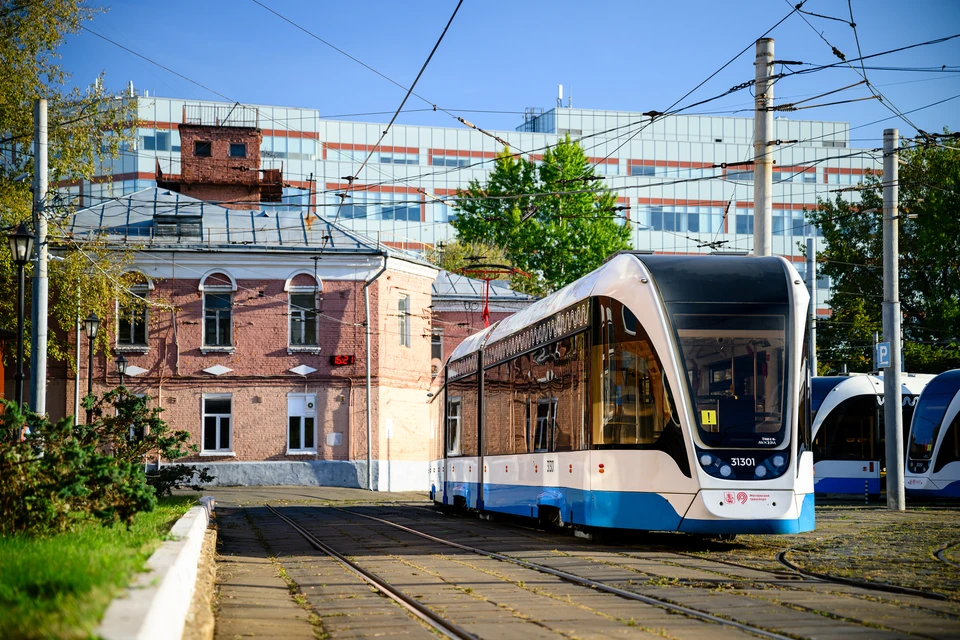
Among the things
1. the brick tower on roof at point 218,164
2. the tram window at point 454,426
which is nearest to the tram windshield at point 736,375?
the tram window at point 454,426

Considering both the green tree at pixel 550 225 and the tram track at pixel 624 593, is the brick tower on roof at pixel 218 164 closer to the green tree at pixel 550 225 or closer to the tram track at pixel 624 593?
the green tree at pixel 550 225

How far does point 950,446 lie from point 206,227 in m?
25.9

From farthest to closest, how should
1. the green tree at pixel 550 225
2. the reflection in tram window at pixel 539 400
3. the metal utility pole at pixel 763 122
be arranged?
1. the green tree at pixel 550 225
2. the metal utility pole at pixel 763 122
3. the reflection in tram window at pixel 539 400

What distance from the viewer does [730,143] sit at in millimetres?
85000

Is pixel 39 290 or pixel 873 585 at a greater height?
pixel 39 290

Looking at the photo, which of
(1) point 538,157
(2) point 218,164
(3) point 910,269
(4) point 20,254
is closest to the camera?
(4) point 20,254

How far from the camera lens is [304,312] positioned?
42.2m

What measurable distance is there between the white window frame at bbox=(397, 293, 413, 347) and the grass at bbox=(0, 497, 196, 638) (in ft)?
104

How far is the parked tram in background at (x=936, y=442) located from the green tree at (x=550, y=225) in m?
26.1

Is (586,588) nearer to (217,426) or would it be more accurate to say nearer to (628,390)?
(628,390)

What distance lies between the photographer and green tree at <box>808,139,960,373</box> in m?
47.9

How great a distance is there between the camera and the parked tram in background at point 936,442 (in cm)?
3080

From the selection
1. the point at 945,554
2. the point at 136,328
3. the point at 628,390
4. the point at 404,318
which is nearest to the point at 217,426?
the point at 136,328

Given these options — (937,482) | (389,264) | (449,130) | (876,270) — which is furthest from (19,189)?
(449,130)
